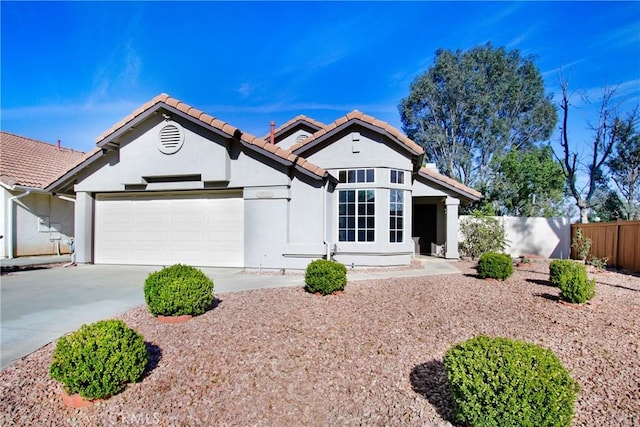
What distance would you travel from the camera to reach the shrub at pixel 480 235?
47.4ft

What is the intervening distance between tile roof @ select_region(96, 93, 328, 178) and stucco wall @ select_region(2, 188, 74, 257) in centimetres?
746

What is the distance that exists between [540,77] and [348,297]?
2872 centimetres

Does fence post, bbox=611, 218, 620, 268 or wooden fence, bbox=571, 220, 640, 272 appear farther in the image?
fence post, bbox=611, 218, 620, 268

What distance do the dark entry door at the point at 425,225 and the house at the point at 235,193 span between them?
492 cm

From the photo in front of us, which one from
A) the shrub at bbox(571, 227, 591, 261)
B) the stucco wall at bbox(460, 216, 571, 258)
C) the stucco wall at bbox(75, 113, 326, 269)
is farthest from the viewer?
the stucco wall at bbox(460, 216, 571, 258)

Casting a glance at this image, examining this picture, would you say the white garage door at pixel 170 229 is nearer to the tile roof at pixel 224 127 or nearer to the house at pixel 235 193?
the house at pixel 235 193

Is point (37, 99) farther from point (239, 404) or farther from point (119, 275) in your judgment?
point (239, 404)

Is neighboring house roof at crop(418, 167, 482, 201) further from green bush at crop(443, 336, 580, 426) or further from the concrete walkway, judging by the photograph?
green bush at crop(443, 336, 580, 426)

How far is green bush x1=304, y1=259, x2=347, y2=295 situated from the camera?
7.06 metres

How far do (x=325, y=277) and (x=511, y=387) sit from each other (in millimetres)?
4502

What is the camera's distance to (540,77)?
2673 cm

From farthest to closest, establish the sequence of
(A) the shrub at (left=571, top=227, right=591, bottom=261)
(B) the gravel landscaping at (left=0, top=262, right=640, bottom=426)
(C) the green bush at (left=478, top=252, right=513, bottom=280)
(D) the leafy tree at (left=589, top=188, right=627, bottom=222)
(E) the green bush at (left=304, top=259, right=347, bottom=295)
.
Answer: (D) the leafy tree at (left=589, top=188, right=627, bottom=222)
(A) the shrub at (left=571, top=227, right=591, bottom=261)
(C) the green bush at (left=478, top=252, right=513, bottom=280)
(E) the green bush at (left=304, top=259, right=347, bottom=295)
(B) the gravel landscaping at (left=0, top=262, right=640, bottom=426)

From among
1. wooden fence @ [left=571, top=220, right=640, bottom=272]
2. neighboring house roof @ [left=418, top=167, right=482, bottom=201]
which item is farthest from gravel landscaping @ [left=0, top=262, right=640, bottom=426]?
neighboring house roof @ [left=418, top=167, right=482, bottom=201]

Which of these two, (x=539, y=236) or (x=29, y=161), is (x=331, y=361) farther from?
(x=29, y=161)
